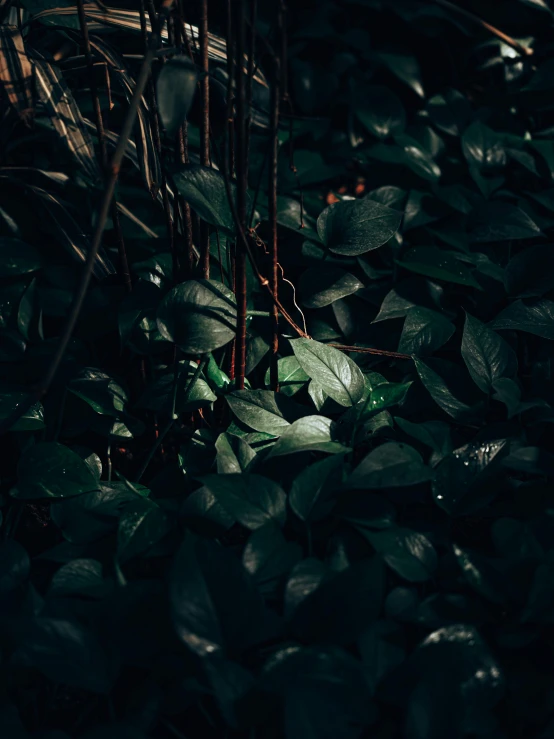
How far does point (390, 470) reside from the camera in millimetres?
909

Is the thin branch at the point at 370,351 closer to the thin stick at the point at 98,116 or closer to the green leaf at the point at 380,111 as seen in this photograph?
the thin stick at the point at 98,116

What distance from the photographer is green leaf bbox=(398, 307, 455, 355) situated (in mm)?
1185

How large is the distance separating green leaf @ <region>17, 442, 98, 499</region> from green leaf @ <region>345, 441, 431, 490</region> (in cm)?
41

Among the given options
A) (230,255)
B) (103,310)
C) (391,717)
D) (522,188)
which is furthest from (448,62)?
(391,717)

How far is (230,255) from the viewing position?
1.14 meters

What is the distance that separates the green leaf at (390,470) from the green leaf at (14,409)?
52 cm

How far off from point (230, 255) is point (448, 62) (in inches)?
46.6

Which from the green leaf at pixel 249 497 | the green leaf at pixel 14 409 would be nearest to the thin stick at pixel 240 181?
the green leaf at pixel 249 497

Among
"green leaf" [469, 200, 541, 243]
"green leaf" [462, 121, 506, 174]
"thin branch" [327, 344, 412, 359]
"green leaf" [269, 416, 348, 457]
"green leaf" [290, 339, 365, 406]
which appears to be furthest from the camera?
"green leaf" [462, 121, 506, 174]

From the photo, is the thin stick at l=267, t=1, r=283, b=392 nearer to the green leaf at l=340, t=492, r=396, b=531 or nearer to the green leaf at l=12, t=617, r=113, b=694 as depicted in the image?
the green leaf at l=340, t=492, r=396, b=531

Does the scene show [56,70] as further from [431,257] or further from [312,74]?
[312,74]

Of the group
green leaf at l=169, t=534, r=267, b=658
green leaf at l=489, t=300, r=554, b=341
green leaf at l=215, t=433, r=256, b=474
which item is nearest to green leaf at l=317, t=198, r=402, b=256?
green leaf at l=489, t=300, r=554, b=341

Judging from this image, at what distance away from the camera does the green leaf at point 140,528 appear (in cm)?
90

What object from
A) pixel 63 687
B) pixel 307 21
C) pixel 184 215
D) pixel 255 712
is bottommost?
pixel 63 687
